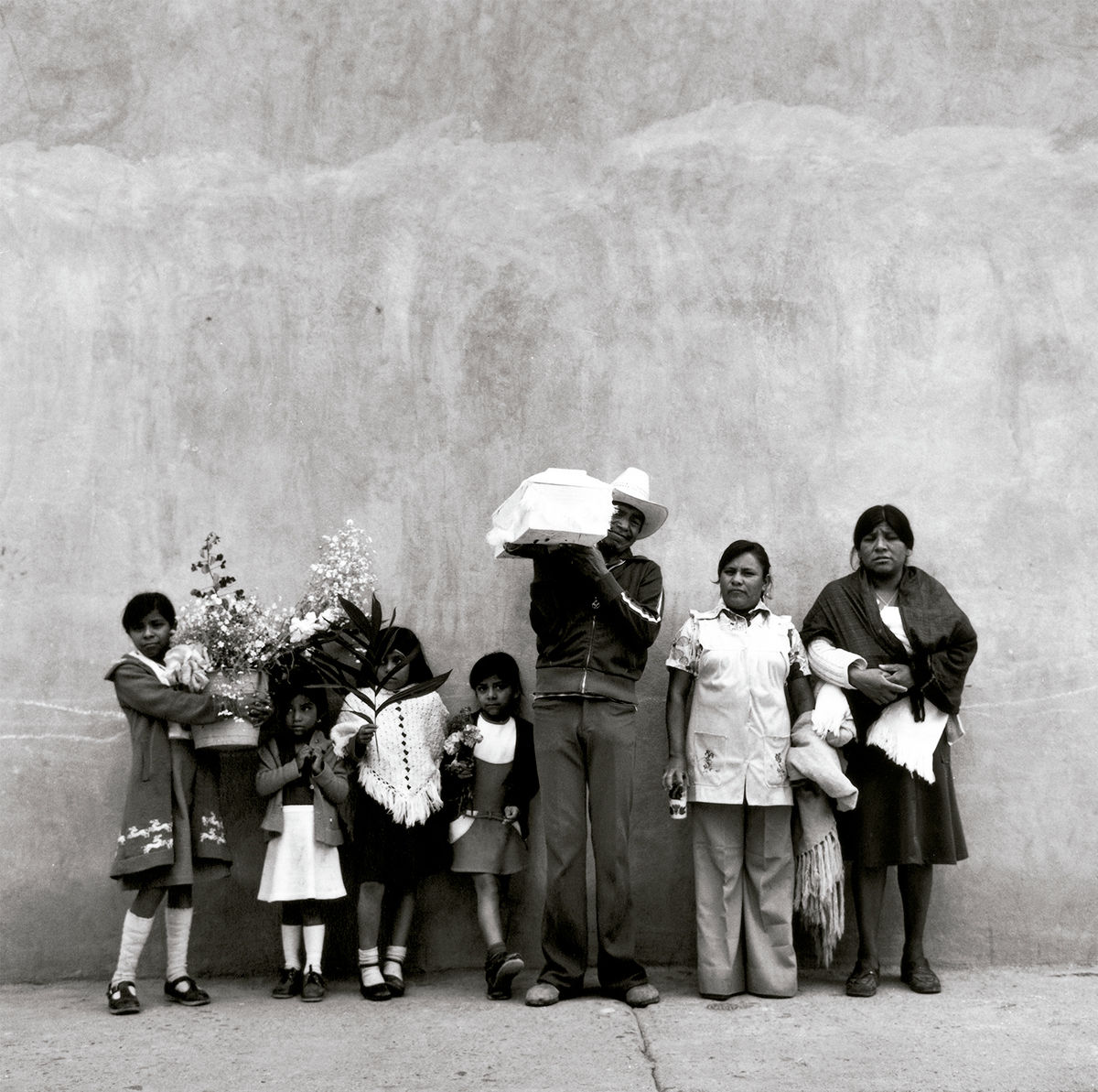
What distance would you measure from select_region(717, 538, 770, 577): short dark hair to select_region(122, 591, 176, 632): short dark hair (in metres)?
2.30

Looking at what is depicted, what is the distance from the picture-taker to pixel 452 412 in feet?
19.8

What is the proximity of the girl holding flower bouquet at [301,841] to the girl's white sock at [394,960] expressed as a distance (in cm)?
27

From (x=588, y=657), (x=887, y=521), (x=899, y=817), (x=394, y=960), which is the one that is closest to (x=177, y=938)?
(x=394, y=960)

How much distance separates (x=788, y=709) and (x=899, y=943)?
1209mm

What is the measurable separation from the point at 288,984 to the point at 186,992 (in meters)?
0.40

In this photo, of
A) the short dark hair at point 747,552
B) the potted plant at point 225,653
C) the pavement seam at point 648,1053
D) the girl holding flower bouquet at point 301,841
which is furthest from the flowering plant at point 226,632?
the pavement seam at point 648,1053

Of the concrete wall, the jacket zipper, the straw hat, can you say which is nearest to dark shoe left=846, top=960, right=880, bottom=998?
the concrete wall

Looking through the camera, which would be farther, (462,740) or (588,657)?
(462,740)

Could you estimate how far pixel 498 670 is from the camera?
560 centimetres

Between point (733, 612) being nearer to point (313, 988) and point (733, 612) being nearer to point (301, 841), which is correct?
point (301, 841)

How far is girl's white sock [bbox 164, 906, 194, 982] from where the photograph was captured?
520 cm

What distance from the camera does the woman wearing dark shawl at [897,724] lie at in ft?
17.3

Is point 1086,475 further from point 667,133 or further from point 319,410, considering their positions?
point 319,410

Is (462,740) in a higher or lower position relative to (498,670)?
lower
